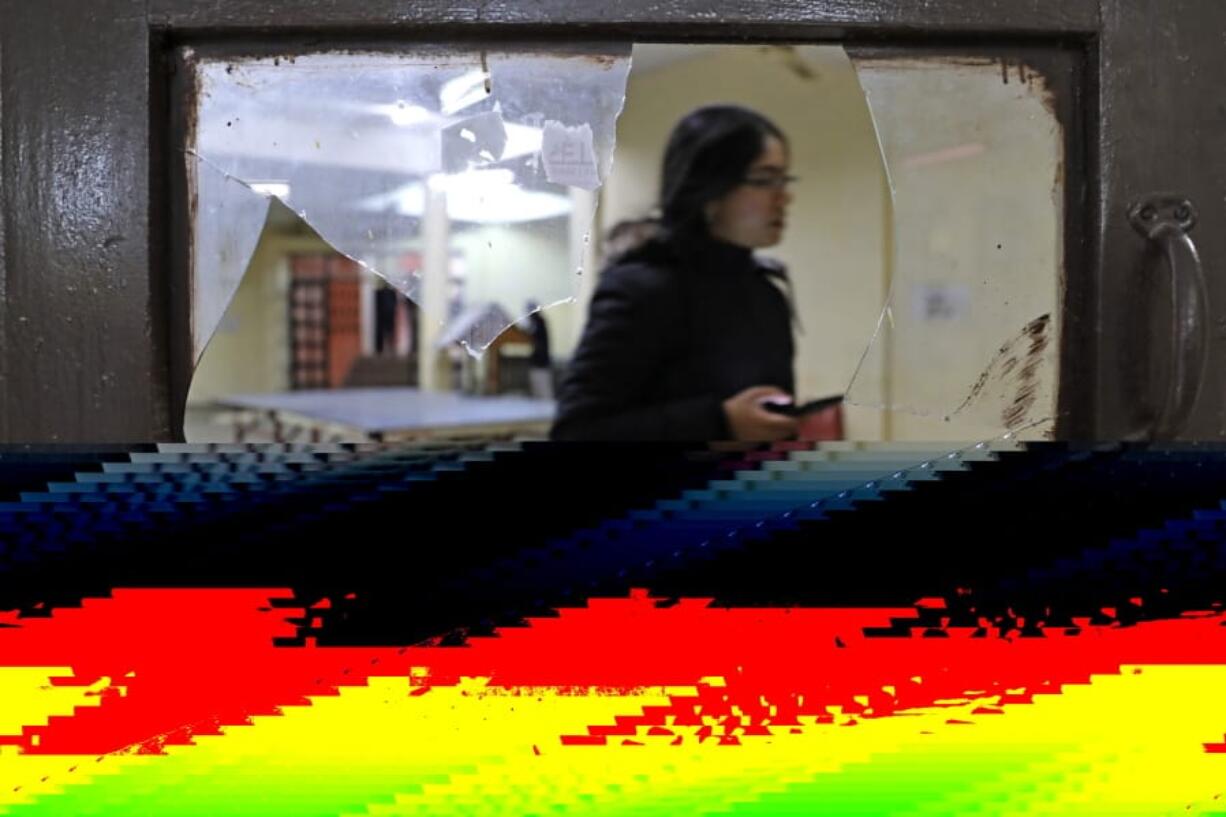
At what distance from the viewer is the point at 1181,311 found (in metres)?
0.76

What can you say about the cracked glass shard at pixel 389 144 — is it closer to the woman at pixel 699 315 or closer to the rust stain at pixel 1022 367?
the rust stain at pixel 1022 367

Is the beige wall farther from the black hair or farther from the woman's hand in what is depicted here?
the woman's hand

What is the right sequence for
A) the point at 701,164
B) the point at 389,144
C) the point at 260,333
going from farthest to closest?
1. the point at 260,333
2. the point at 701,164
3. the point at 389,144

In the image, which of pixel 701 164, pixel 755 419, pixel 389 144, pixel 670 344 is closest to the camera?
pixel 389 144

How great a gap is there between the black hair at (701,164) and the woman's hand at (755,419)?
38cm

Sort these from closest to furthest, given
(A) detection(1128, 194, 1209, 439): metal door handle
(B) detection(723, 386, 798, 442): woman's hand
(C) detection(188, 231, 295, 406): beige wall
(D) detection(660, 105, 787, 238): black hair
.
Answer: (A) detection(1128, 194, 1209, 439): metal door handle
(B) detection(723, 386, 798, 442): woman's hand
(D) detection(660, 105, 787, 238): black hair
(C) detection(188, 231, 295, 406): beige wall

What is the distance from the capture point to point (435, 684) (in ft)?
2.23

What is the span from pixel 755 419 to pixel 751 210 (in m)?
0.51

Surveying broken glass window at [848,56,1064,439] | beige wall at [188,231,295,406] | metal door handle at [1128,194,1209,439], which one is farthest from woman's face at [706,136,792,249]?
beige wall at [188,231,295,406]

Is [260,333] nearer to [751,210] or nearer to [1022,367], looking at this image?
[751,210]

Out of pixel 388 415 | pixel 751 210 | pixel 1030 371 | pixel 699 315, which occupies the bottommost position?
pixel 388 415

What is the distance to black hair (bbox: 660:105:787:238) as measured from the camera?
1.86 metres

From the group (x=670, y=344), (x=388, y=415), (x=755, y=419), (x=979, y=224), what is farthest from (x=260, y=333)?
(x=979, y=224)

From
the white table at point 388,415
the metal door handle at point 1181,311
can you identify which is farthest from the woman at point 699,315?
the white table at point 388,415
